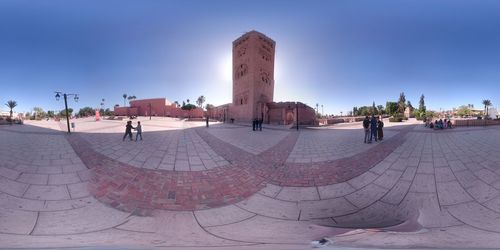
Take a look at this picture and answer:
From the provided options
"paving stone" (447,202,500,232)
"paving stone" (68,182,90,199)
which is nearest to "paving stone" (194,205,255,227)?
"paving stone" (68,182,90,199)

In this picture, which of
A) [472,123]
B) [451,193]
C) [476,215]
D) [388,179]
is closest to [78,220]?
[388,179]

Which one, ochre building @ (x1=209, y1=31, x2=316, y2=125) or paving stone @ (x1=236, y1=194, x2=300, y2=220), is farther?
Answer: ochre building @ (x1=209, y1=31, x2=316, y2=125)

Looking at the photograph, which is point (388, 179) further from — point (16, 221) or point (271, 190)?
point (16, 221)

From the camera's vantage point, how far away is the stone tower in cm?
2880

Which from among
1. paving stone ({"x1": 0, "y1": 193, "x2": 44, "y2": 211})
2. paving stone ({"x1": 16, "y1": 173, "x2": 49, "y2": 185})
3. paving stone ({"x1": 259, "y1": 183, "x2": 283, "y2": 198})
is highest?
paving stone ({"x1": 16, "y1": 173, "x2": 49, "y2": 185})

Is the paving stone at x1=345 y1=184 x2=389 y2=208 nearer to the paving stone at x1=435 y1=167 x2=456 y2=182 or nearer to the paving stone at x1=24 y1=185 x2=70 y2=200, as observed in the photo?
the paving stone at x1=435 y1=167 x2=456 y2=182

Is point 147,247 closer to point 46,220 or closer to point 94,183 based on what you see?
point 46,220

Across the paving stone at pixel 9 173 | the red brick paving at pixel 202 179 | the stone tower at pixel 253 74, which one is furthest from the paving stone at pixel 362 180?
the stone tower at pixel 253 74

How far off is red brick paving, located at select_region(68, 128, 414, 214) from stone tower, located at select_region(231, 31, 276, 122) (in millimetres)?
23199

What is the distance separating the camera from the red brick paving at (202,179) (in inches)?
136

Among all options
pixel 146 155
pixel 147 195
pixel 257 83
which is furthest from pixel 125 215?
pixel 257 83

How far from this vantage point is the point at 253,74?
2919cm

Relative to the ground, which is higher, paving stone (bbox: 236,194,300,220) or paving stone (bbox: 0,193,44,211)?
paving stone (bbox: 0,193,44,211)

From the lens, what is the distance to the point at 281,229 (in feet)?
9.54
